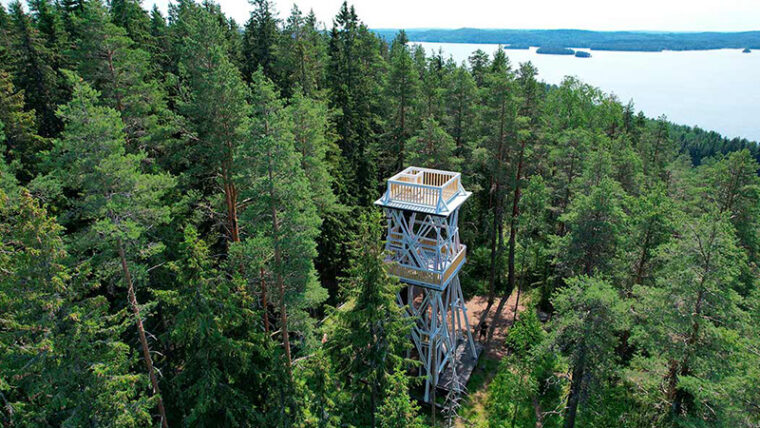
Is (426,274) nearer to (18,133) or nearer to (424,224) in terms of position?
(424,224)

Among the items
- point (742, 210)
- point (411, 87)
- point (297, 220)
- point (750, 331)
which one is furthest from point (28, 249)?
point (742, 210)

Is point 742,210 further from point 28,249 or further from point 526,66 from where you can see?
point 28,249

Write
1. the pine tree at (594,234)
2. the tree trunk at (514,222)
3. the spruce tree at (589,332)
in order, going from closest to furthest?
1. the spruce tree at (589,332)
2. the pine tree at (594,234)
3. the tree trunk at (514,222)

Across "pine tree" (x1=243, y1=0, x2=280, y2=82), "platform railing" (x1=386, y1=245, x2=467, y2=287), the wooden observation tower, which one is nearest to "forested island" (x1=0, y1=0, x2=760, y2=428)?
the wooden observation tower

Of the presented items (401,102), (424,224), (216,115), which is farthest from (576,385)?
(401,102)

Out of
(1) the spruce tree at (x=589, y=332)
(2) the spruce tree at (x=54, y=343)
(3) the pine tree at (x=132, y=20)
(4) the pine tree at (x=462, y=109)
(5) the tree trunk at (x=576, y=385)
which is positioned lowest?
(5) the tree trunk at (x=576, y=385)

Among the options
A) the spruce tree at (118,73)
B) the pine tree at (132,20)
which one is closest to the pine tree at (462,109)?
the spruce tree at (118,73)

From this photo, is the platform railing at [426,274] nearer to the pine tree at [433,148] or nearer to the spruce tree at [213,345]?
the spruce tree at [213,345]
